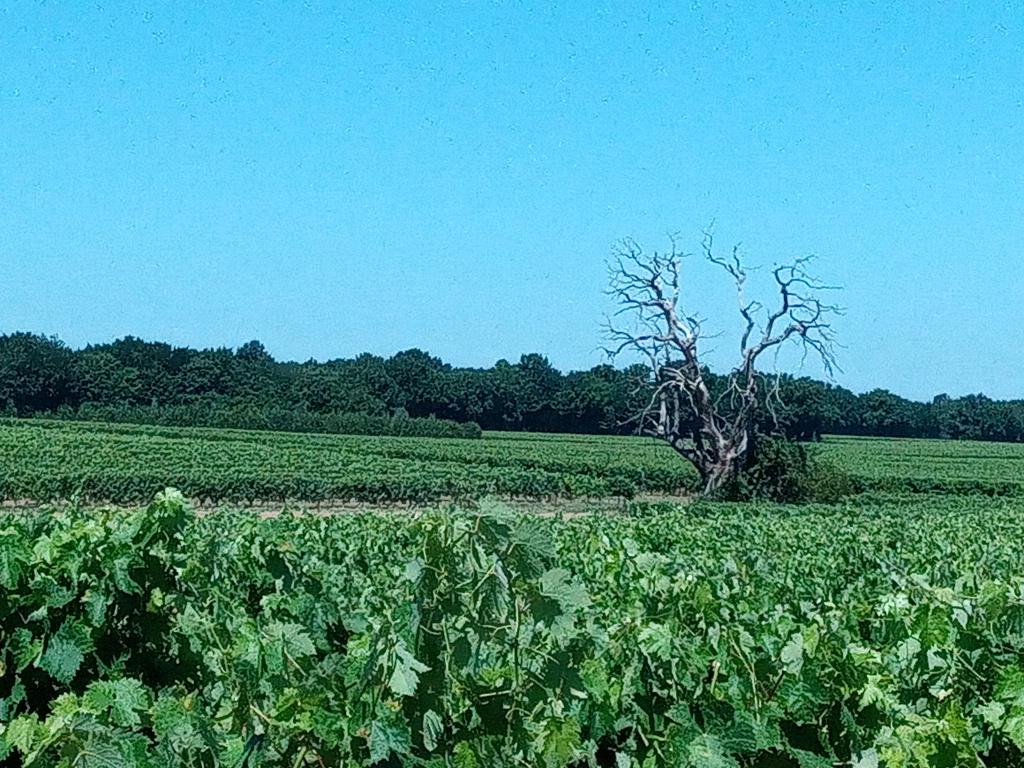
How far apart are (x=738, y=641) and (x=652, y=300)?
30711 millimetres

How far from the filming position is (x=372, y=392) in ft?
342

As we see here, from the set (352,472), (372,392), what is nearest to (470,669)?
(352,472)

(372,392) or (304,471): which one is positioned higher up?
(372,392)

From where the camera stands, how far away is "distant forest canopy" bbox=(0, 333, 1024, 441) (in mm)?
94312

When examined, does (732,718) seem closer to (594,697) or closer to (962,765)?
(594,697)

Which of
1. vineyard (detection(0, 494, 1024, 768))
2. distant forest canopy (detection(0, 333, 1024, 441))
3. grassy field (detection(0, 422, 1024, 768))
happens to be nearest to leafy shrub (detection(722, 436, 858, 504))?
grassy field (detection(0, 422, 1024, 768))

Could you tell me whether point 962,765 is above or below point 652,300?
below

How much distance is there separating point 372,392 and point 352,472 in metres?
64.5

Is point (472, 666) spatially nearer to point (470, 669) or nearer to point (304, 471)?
point (470, 669)

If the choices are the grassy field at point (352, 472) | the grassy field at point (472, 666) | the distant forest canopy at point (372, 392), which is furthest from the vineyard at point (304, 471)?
the distant forest canopy at point (372, 392)

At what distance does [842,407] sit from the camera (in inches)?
4535

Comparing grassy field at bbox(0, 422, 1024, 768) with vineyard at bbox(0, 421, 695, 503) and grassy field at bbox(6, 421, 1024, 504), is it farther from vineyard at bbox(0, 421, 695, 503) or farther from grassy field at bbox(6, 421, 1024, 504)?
vineyard at bbox(0, 421, 695, 503)

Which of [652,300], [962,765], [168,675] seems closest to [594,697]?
[962,765]

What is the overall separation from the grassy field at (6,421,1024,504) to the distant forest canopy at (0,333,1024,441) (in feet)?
88.8
